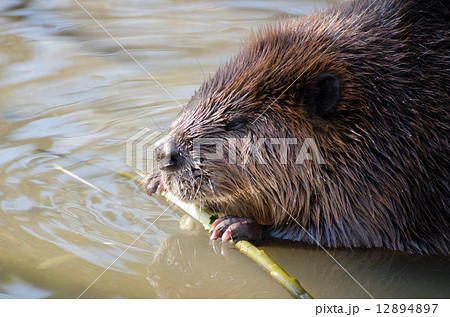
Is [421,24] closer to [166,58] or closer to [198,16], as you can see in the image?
[166,58]

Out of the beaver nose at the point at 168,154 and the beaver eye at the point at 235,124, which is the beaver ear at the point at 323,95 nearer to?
the beaver eye at the point at 235,124

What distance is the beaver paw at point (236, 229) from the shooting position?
2826mm

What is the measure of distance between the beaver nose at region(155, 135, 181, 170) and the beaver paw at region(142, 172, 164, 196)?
0.97ft

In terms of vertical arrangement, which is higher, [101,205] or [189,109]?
[189,109]

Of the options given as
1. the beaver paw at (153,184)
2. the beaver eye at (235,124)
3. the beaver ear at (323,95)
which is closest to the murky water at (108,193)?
the beaver paw at (153,184)

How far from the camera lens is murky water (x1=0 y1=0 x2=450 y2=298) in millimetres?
2561

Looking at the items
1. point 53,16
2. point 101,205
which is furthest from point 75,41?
point 101,205

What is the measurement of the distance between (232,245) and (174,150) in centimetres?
52

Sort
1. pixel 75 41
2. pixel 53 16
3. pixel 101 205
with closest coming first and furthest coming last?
pixel 101 205
pixel 75 41
pixel 53 16

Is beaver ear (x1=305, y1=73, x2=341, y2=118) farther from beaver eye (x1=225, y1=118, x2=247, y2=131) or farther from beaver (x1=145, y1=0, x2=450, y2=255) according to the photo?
beaver eye (x1=225, y1=118, x2=247, y2=131)

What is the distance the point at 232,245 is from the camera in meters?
2.85
